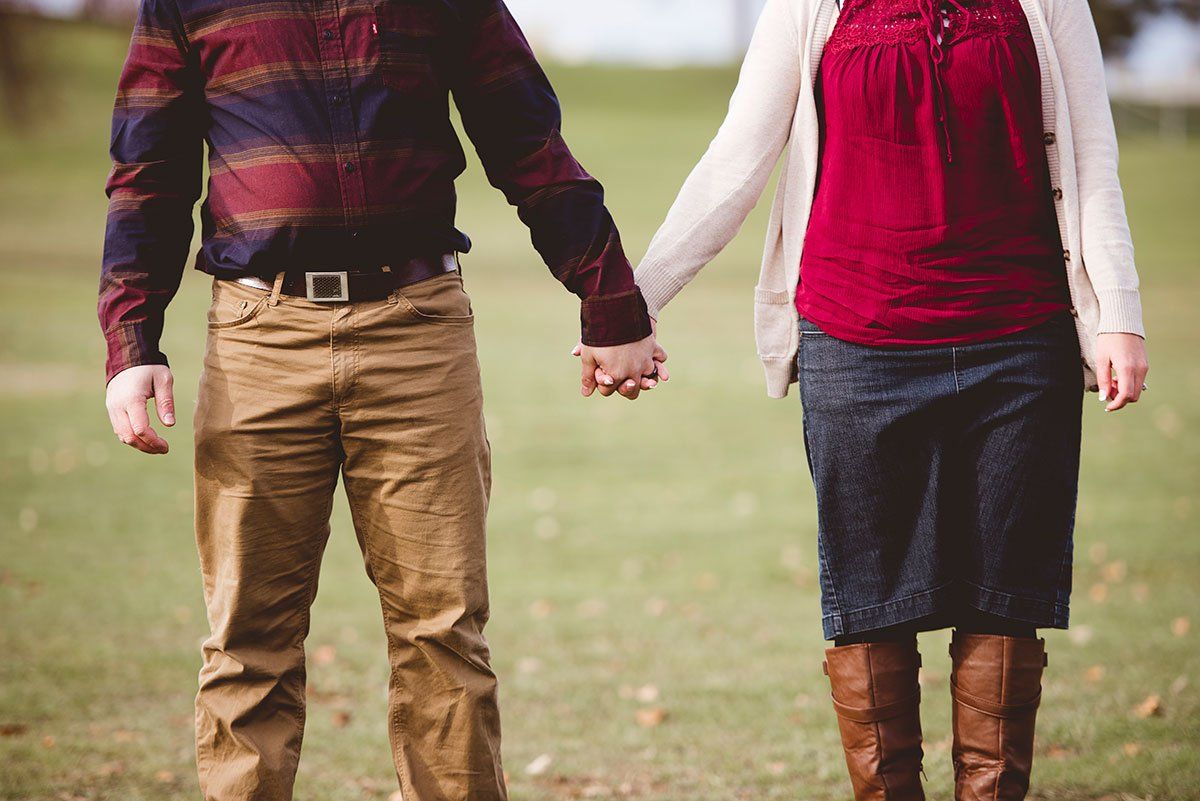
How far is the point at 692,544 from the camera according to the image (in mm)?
7465

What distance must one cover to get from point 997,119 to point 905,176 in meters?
0.20

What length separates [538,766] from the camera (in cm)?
392

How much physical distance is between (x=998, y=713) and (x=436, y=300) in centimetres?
139

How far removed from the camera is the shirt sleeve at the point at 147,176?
2531mm

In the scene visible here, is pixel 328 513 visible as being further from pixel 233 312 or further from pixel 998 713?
pixel 998 713

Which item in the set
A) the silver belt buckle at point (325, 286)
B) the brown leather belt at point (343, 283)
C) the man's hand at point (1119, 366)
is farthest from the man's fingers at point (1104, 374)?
the silver belt buckle at point (325, 286)

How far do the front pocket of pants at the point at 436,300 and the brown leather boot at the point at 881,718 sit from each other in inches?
41.5

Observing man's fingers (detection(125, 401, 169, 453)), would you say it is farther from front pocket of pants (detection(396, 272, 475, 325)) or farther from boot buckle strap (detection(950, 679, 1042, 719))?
boot buckle strap (detection(950, 679, 1042, 719))

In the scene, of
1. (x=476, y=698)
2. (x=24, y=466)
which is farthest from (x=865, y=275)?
(x=24, y=466)

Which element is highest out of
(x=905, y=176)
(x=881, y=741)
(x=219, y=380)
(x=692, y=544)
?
(x=905, y=176)

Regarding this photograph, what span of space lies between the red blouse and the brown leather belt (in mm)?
905

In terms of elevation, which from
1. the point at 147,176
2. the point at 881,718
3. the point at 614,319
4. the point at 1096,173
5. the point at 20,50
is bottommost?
the point at 881,718

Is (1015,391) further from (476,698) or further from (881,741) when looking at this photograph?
(476,698)

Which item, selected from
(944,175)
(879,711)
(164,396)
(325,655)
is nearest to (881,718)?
(879,711)
